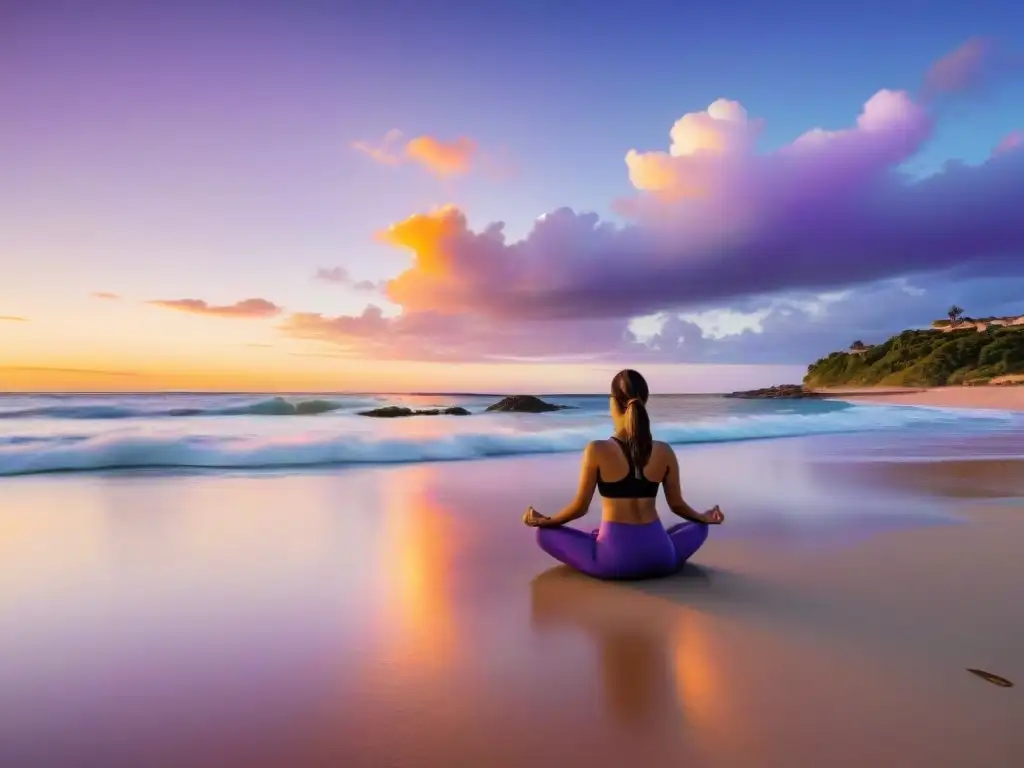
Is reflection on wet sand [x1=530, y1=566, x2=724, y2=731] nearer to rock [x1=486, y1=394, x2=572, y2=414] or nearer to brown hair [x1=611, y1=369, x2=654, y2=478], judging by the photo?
brown hair [x1=611, y1=369, x2=654, y2=478]

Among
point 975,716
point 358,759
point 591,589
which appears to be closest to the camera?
point 358,759

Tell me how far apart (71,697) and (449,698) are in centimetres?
157

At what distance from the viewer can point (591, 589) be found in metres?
4.18

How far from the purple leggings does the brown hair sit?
1.42ft

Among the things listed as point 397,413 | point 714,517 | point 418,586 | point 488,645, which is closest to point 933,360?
point 397,413

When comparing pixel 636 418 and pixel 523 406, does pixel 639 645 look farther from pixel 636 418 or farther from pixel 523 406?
pixel 523 406

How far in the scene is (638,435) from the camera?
13.6 feet

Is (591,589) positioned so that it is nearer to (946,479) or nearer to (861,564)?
(861,564)

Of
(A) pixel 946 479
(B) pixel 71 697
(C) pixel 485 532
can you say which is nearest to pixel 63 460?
(C) pixel 485 532

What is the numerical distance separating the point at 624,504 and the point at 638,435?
1.49 feet

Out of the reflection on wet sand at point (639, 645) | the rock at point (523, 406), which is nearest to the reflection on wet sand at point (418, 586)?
the reflection on wet sand at point (639, 645)

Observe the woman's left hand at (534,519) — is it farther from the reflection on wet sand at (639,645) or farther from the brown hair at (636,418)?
the brown hair at (636,418)

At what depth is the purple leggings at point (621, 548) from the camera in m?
4.27

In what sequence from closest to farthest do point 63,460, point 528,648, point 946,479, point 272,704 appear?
1. point 272,704
2. point 528,648
3. point 946,479
4. point 63,460
